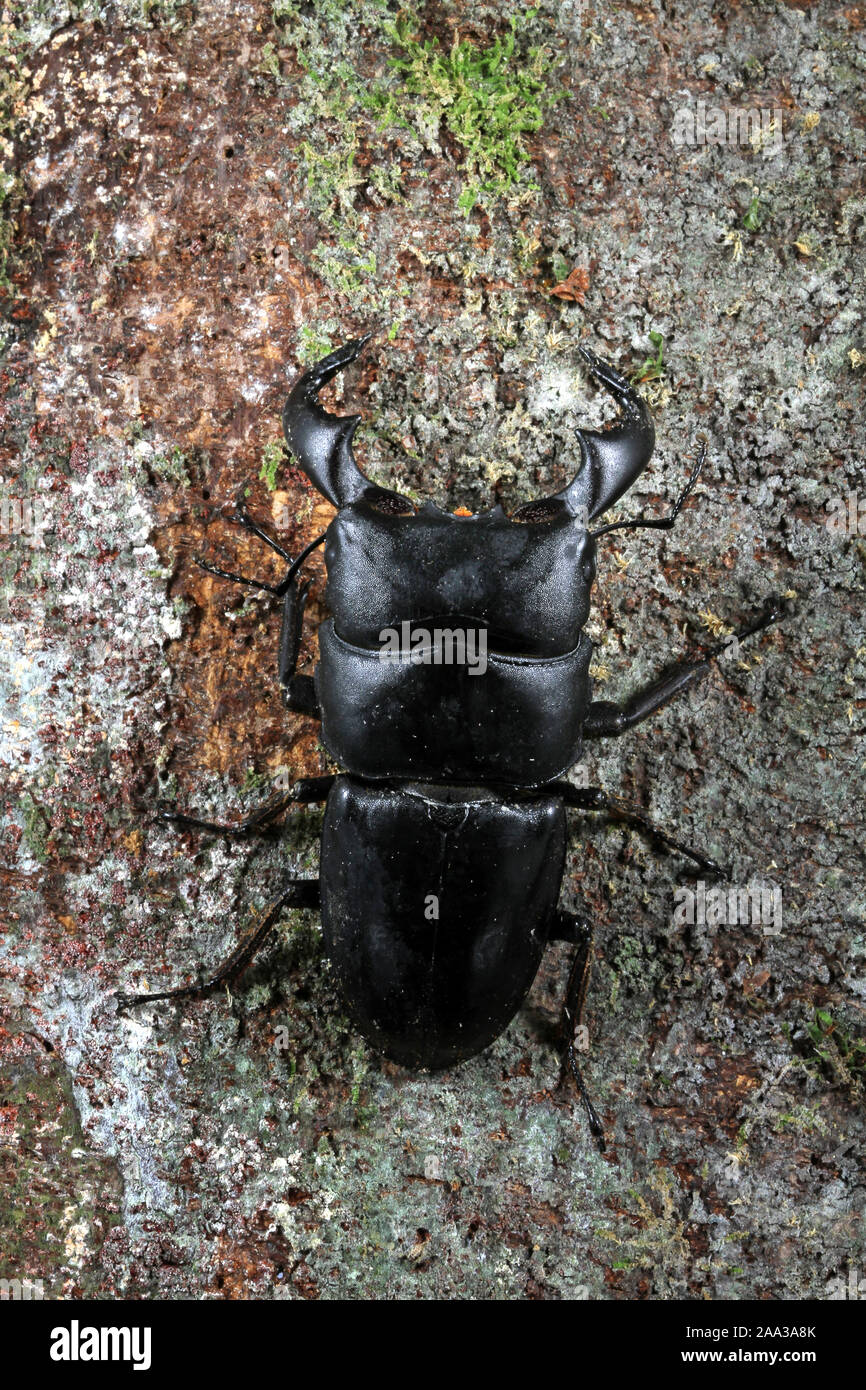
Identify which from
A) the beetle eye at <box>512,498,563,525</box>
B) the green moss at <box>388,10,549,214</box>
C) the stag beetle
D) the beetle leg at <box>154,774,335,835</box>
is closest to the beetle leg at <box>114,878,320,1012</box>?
the stag beetle

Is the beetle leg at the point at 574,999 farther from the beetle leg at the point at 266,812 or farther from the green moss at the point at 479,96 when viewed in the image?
the green moss at the point at 479,96

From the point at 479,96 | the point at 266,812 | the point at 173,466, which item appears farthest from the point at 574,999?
the point at 479,96

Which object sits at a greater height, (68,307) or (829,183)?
(829,183)

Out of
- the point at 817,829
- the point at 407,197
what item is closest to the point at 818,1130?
the point at 817,829

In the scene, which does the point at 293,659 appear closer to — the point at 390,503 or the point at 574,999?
the point at 390,503

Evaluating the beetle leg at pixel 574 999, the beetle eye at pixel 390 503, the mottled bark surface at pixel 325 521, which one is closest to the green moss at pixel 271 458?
the mottled bark surface at pixel 325 521

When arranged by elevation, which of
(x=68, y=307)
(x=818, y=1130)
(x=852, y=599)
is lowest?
(x=818, y=1130)

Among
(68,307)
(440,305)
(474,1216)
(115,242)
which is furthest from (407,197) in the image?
(474,1216)

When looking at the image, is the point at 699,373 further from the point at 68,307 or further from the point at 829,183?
the point at 68,307
